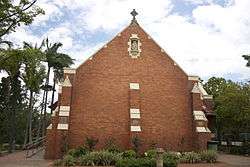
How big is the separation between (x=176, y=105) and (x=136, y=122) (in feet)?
13.7

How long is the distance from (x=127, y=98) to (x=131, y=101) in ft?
2.74

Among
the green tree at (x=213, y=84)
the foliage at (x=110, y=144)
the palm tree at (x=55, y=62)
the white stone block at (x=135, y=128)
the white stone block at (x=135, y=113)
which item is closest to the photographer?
the white stone block at (x=135, y=128)

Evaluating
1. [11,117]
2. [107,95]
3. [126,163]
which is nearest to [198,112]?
[107,95]

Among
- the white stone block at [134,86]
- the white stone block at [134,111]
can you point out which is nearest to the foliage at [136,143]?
the white stone block at [134,111]

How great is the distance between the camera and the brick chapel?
25734 millimetres

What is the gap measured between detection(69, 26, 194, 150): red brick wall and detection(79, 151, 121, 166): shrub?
466 cm

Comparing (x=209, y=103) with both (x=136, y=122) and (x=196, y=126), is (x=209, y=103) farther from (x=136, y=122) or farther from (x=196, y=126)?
(x=136, y=122)

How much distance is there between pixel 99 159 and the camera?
21.0 m

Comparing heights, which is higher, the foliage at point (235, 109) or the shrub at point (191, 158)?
the foliage at point (235, 109)

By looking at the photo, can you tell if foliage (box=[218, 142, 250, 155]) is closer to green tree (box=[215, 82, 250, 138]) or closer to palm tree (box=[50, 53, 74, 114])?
green tree (box=[215, 82, 250, 138])

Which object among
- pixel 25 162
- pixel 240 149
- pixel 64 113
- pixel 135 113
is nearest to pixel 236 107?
pixel 240 149

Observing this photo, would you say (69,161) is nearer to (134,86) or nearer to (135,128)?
(135,128)

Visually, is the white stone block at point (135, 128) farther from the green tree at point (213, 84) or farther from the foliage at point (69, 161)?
the green tree at point (213, 84)

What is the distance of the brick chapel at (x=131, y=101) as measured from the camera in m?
A: 25.7
